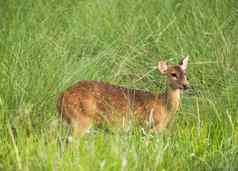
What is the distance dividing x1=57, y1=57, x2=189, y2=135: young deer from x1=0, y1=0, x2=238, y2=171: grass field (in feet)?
0.51

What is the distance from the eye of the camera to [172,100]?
8.93 meters

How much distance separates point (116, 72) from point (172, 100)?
0.84 metres

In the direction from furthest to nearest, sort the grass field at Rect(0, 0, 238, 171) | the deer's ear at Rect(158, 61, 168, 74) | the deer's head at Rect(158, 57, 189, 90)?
the deer's ear at Rect(158, 61, 168, 74), the deer's head at Rect(158, 57, 189, 90), the grass field at Rect(0, 0, 238, 171)

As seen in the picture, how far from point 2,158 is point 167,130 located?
1943 mm

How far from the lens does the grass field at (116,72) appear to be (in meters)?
6.64

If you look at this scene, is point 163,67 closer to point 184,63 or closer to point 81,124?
point 184,63

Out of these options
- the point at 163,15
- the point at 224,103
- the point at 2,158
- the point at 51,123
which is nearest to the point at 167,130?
the point at 224,103

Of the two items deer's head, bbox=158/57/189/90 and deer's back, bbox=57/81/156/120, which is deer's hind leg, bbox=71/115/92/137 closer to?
deer's back, bbox=57/81/156/120

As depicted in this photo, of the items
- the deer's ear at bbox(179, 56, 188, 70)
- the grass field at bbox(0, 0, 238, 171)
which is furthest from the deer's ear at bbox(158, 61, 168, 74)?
the grass field at bbox(0, 0, 238, 171)

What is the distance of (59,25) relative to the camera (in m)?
10.1

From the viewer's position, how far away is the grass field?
6.64 meters

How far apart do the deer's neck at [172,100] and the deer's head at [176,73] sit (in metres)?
0.05

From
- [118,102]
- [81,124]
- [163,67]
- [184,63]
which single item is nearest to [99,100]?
[118,102]

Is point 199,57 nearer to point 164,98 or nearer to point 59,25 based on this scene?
point 164,98
